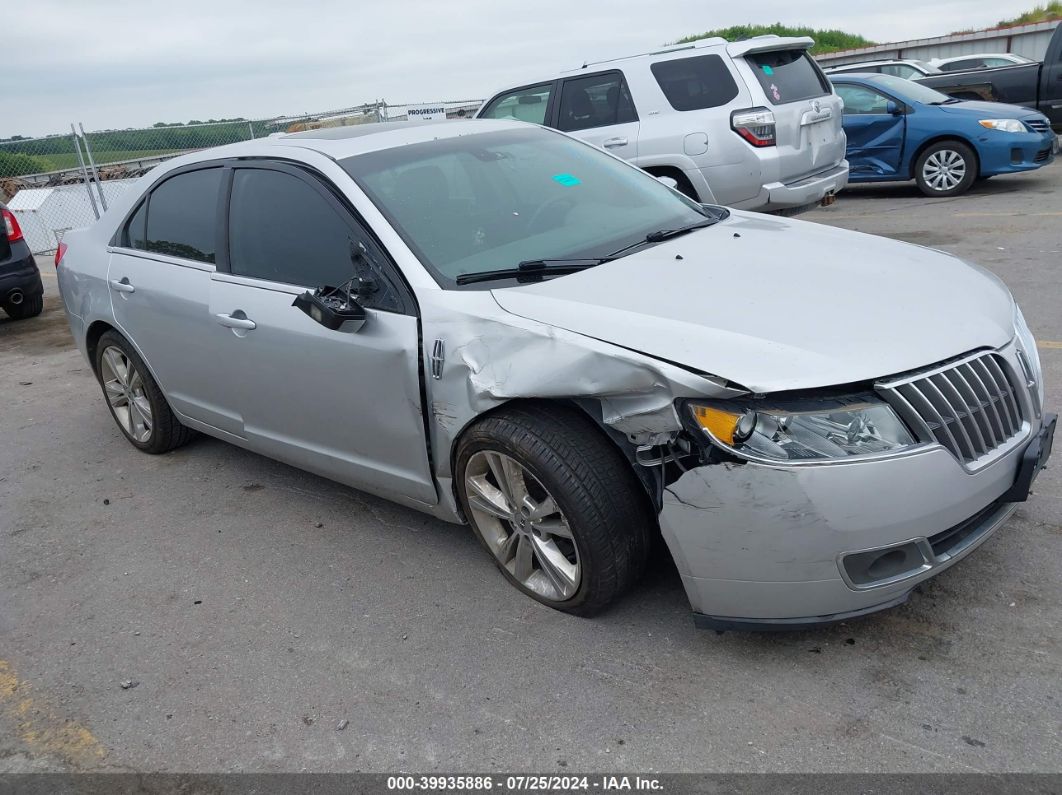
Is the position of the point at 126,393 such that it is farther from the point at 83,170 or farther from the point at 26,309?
the point at 83,170

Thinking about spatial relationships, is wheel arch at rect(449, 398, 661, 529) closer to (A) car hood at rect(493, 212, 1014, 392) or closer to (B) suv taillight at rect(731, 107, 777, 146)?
(A) car hood at rect(493, 212, 1014, 392)

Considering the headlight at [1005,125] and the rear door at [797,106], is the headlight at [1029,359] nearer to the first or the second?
the rear door at [797,106]

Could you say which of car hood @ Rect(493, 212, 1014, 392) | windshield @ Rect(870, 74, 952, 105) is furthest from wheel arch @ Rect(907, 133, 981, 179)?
car hood @ Rect(493, 212, 1014, 392)

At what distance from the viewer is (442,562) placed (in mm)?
3752

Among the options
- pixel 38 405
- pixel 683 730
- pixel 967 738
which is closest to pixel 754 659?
pixel 683 730

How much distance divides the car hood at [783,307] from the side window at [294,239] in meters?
0.62

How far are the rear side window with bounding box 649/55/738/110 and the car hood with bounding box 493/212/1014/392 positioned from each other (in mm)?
5333

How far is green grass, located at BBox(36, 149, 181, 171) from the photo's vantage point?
1489cm

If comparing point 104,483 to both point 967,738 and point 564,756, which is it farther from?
point 967,738

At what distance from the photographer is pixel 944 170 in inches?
430

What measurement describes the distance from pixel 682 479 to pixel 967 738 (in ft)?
3.30

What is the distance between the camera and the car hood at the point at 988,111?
10523 mm

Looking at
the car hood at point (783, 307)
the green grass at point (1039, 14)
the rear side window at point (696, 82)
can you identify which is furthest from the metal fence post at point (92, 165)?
the green grass at point (1039, 14)

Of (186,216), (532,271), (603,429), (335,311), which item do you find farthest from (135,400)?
(603,429)
